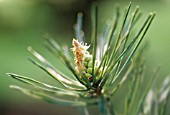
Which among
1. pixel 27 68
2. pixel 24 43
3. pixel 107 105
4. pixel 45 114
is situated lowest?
pixel 107 105

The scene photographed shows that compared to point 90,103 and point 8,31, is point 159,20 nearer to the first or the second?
point 8,31

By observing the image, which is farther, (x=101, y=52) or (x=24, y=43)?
(x=24, y=43)

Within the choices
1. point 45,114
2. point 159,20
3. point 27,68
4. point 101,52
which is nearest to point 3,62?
point 27,68

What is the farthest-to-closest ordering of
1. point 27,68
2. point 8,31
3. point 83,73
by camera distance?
point 8,31, point 27,68, point 83,73

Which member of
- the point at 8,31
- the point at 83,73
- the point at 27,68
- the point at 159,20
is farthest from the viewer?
the point at 8,31

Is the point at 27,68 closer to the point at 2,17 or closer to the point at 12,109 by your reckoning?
the point at 12,109

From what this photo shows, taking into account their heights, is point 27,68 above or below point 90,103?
above
